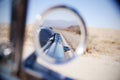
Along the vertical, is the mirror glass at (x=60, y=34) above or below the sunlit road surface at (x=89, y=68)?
above

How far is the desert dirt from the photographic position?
1.40m

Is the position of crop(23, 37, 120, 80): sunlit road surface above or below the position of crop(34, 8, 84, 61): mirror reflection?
below

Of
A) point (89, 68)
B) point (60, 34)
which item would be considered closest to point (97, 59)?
point (89, 68)

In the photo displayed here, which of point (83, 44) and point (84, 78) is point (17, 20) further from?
point (84, 78)

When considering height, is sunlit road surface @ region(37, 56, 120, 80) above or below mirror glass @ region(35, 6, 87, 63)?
below

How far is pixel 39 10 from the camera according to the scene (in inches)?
52.3

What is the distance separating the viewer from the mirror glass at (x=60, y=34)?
1.34 metres

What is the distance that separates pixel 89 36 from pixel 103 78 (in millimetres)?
339

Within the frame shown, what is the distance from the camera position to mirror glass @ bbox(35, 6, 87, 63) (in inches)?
52.9

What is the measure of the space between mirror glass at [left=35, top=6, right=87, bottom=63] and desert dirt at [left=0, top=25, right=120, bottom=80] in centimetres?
3

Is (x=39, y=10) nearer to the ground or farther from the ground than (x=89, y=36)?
farther from the ground

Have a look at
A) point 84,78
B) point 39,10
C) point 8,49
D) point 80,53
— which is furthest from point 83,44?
point 8,49

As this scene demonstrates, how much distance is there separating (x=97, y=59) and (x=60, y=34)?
33 cm

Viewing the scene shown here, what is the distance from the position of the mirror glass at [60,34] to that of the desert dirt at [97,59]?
1.2 inches
